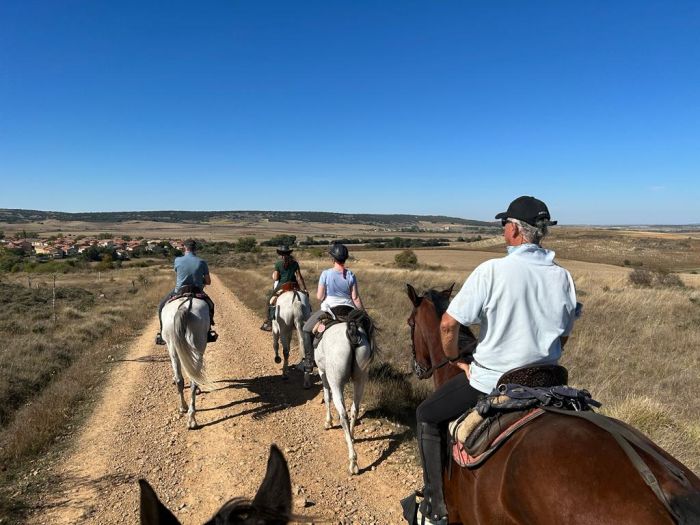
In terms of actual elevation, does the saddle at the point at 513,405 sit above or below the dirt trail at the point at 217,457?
above

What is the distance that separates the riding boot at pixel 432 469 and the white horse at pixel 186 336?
189 inches

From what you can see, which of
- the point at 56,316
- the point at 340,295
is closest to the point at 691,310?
the point at 340,295

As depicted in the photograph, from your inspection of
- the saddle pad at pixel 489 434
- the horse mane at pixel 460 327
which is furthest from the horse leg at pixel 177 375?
the saddle pad at pixel 489 434

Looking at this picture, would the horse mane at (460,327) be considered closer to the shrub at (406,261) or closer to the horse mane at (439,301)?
the horse mane at (439,301)

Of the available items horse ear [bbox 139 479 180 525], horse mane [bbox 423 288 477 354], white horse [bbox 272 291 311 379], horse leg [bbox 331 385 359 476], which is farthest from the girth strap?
white horse [bbox 272 291 311 379]

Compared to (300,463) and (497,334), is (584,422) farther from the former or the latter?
(300,463)

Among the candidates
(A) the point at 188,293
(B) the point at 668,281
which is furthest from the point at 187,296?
(B) the point at 668,281

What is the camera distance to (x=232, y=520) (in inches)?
60.2

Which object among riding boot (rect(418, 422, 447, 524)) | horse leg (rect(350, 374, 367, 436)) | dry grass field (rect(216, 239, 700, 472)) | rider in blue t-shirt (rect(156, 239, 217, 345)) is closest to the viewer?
riding boot (rect(418, 422, 447, 524))

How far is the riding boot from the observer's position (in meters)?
3.37

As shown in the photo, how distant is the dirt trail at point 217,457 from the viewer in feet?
15.9

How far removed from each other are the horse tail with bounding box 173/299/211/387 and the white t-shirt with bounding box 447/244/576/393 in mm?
5742

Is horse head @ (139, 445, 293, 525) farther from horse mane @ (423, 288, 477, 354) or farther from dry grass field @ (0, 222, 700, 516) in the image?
dry grass field @ (0, 222, 700, 516)

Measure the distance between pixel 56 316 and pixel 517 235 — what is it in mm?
19301
